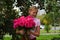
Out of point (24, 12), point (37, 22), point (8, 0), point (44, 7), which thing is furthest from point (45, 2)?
point (37, 22)

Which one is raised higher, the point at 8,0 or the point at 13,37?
the point at 8,0

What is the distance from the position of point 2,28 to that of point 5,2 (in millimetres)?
502

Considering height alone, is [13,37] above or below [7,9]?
below

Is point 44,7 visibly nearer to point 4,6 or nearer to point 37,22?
point 4,6

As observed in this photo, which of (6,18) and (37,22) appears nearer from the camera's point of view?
(37,22)

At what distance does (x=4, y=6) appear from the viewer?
490 centimetres

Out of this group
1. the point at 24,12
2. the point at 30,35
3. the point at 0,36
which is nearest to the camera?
the point at 30,35

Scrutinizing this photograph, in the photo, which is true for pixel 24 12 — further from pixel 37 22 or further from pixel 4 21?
pixel 37 22

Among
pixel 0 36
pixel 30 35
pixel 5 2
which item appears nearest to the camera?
pixel 30 35

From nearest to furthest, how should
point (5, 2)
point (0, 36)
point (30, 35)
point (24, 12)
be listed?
point (30, 35)
point (0, 36)
point (5, 2)
point (24, 12)

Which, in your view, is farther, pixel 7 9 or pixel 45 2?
pixel 45 2

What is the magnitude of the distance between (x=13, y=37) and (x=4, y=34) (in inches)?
6.6

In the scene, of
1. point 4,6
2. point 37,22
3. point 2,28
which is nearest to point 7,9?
point 4,6

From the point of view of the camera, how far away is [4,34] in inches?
183
